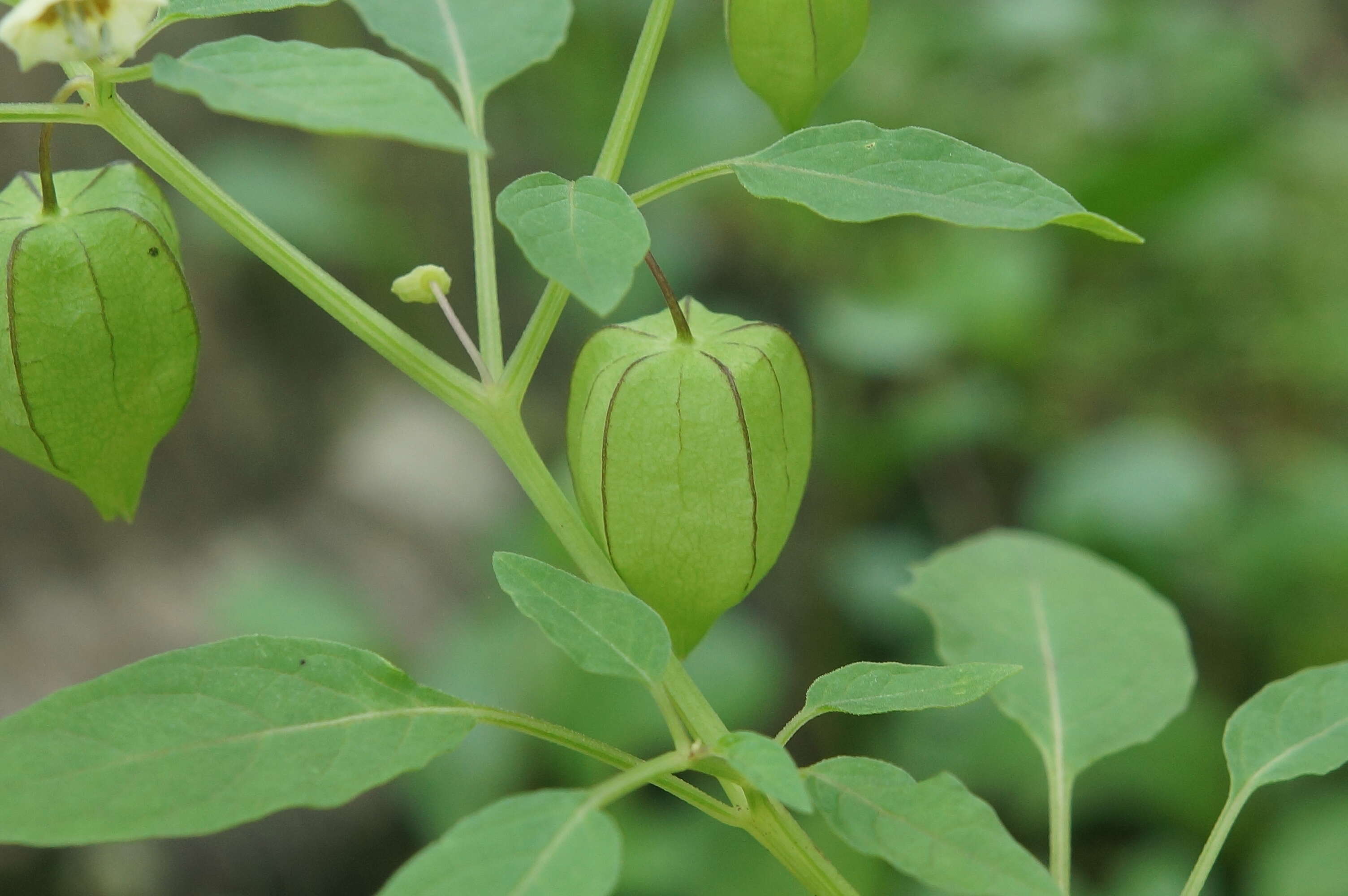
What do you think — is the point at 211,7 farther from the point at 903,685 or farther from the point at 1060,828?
the point at 1060,828

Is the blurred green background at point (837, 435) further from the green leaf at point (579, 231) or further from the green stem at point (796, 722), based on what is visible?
the green leaf at point (579, 231)

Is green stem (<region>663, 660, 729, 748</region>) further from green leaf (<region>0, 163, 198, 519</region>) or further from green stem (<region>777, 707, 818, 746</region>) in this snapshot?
green leaf (<region>0, 163, 198, 519</region>)

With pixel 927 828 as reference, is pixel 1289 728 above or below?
below

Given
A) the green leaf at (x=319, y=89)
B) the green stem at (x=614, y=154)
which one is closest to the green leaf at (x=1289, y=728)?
the green stem at (x=614, y=154)

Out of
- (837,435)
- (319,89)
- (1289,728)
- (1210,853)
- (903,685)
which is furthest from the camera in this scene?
(837,435)

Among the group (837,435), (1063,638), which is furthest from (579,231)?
(837,435)

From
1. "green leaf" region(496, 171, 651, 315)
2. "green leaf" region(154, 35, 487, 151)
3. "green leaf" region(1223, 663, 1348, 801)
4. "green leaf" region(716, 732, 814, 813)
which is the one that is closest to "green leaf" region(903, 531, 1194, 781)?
"green leaf" region(1223, 663, 1348, 801)
